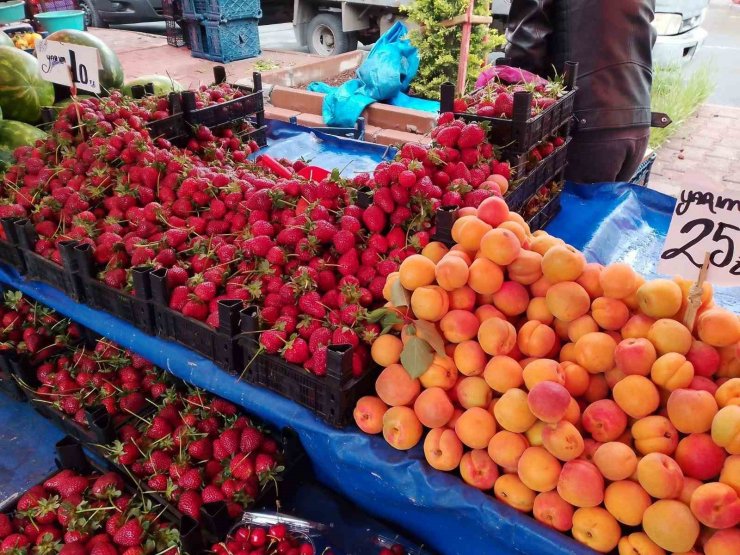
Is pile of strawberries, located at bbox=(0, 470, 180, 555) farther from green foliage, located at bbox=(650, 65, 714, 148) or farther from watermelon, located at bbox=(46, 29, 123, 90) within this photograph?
green foliage, located at bbox=(650, 65, 714, 148)

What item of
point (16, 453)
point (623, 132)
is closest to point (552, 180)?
point (623, 132)

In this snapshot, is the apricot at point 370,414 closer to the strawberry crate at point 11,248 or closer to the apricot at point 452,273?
the apricot at point 452,273

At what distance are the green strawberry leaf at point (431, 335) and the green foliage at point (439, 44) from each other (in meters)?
4.90

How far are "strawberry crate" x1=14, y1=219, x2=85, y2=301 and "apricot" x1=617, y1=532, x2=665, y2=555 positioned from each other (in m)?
1.78

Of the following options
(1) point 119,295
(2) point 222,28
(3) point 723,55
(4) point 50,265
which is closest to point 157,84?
(4) point 50,265

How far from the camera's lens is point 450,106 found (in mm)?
2330

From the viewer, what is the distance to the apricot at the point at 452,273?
1384 mm

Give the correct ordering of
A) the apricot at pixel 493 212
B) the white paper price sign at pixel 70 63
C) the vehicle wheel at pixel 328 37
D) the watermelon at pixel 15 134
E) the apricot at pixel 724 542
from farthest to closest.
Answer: the vehicle wheel at pixel 328 37 → the watermelon at pixel 15 134 → the white paper price sign at pixel 70 63 → the apricot at pixel 493 212 → the apricot at pixel 724 542

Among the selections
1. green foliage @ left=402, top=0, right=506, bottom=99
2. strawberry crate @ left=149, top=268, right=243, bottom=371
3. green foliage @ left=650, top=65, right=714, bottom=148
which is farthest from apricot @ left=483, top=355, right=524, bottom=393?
green foliage @ left=650, top=65, right=714, bottom=148

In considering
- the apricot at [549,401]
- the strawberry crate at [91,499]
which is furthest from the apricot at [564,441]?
the strawberry crate at [91,499]

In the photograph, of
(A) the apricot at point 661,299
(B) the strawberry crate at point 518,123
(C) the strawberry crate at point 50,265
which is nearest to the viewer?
(A) the apricot at point 661,299

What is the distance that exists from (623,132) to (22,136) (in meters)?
3.14

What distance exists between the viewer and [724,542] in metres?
1.06

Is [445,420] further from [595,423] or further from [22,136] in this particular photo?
[22,136]
